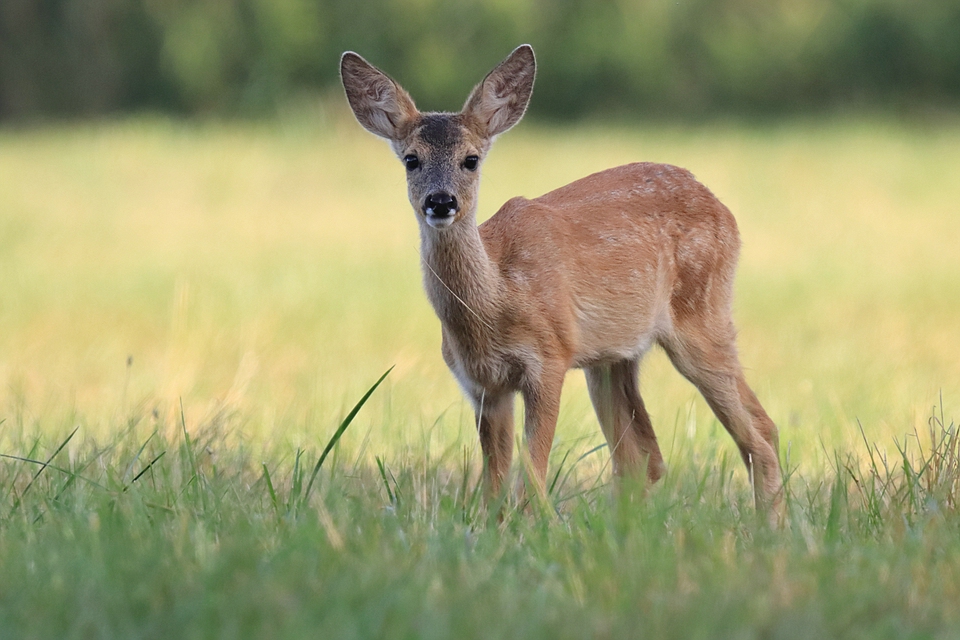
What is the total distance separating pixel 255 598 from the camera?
9.47 feet

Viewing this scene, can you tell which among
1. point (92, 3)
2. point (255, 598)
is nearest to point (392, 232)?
point (255, 598)

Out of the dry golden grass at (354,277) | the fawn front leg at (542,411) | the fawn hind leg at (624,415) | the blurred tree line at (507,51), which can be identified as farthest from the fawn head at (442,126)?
the blurred tree line at (507,51)

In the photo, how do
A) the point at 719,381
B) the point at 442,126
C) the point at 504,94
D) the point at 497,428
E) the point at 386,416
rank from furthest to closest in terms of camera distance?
the point at 386,416 → the point at 719,381 → the point at 504,94 → the point at 497,428 → the point at 442,126

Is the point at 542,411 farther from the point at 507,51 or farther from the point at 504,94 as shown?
the point at 507,51

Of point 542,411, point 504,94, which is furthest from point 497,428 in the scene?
point 504,94

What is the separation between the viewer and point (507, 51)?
78.4 feet

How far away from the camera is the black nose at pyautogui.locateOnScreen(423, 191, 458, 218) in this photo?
472 centimetres

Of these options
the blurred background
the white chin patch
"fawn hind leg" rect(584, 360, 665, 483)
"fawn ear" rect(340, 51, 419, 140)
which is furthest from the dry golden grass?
"fawn ear" rect(340, 51, 419, 140)

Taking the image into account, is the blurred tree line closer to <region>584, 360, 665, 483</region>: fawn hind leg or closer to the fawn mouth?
<region>584, 360, 665, 483</region>: fawn hind leg

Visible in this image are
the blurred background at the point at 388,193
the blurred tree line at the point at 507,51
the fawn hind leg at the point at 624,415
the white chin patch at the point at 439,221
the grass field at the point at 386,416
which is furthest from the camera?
the blurred tree line at the point at 507,51

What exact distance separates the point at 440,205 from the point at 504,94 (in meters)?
0.72

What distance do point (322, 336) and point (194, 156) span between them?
31.4ft

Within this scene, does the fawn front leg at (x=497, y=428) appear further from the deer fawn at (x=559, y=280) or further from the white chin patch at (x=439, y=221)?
the white chin patch at (x=439, y=221)

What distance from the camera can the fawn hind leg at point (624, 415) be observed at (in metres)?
5.51
